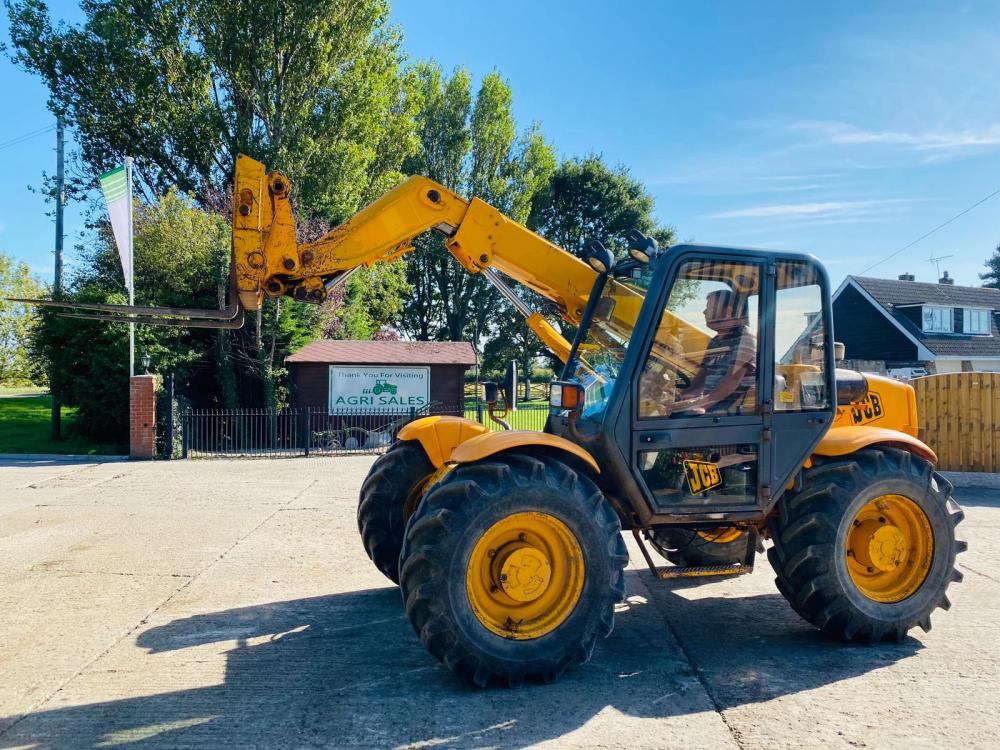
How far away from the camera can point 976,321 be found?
102 feet

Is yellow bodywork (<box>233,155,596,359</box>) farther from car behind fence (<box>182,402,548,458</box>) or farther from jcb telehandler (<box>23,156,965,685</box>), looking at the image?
car behind fence (<box>182,402,548,458</box>)

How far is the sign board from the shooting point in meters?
19.2

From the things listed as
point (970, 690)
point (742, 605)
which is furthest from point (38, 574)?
point (970, 690)

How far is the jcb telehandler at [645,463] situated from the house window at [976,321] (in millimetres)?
30330

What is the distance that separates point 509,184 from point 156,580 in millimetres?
32504

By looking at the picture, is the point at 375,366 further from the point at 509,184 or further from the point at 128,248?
the point at 509,184

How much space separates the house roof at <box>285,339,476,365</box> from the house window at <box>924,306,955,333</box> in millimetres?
20377

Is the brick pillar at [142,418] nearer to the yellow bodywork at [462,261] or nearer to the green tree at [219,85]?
the green tree at [219,85]

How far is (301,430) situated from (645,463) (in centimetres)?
1549

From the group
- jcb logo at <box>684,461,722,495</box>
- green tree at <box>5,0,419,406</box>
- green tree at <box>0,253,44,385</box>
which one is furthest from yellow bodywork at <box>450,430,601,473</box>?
green tree at <box>0,253,44,385</box>

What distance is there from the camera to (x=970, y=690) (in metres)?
4.02

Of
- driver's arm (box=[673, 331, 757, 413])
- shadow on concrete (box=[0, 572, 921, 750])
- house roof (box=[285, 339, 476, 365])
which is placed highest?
house roof (box=[285, 339, 476, 365])

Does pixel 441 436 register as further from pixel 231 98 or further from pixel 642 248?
pixel 231 98

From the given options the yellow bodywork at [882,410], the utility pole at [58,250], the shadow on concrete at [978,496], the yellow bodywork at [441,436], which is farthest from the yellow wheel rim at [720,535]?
the utility pole at [58,250]
